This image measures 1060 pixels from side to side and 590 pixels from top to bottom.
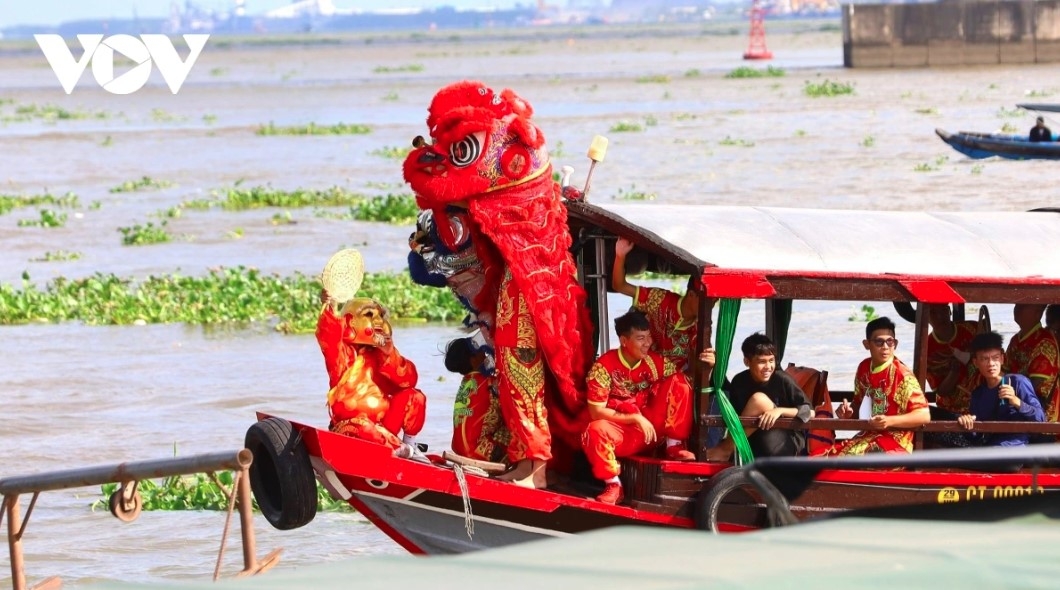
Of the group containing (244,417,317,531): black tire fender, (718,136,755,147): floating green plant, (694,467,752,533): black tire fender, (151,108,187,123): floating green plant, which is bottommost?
(694,467,752,533): black tire fender

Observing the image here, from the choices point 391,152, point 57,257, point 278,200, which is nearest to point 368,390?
point 57,257

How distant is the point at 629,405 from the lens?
6.85 meters

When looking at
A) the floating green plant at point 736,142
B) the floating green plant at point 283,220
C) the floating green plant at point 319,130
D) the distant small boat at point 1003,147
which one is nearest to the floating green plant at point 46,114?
the floating green plant at point 319,130

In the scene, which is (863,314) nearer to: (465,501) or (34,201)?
(465,501)

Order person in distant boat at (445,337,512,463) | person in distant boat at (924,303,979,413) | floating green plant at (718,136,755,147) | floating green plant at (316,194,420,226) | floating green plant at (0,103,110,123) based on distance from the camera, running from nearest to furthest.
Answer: person in distant boat at (445,337,512,463) → person in distant boat at (924,303,979,413) → floating green plant at (316,194,420,226) → floating green plant at (718,136,755,147) → floating green plant at (0,103,110,123)

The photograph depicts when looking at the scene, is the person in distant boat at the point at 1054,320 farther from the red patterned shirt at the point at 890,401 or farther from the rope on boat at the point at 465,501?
the rope on boat at the point at 465,501

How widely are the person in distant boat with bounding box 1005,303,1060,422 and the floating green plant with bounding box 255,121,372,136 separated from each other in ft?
102

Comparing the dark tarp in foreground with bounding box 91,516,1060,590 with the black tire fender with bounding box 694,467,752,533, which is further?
the black tire fender with bounding box 694,467,752,533

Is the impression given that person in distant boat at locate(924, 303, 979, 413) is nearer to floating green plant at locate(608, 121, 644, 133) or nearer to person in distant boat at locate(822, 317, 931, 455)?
person in distant boat at locate(822, 317, 931, 455)

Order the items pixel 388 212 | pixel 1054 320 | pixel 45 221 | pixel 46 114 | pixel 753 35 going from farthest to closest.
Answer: pixel 753 35
pixel 46 114
pixel 45 221
pixel 388 212
pixel 1054 320

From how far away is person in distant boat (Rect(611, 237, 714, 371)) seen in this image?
23.0 ft

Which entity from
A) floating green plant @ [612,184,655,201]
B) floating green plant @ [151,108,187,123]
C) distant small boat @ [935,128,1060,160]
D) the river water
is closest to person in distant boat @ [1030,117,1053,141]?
distant small boat @ [935,128,1060,160]

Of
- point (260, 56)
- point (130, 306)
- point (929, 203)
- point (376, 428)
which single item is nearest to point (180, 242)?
point (130, 306)

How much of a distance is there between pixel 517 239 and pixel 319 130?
32.5 meters
